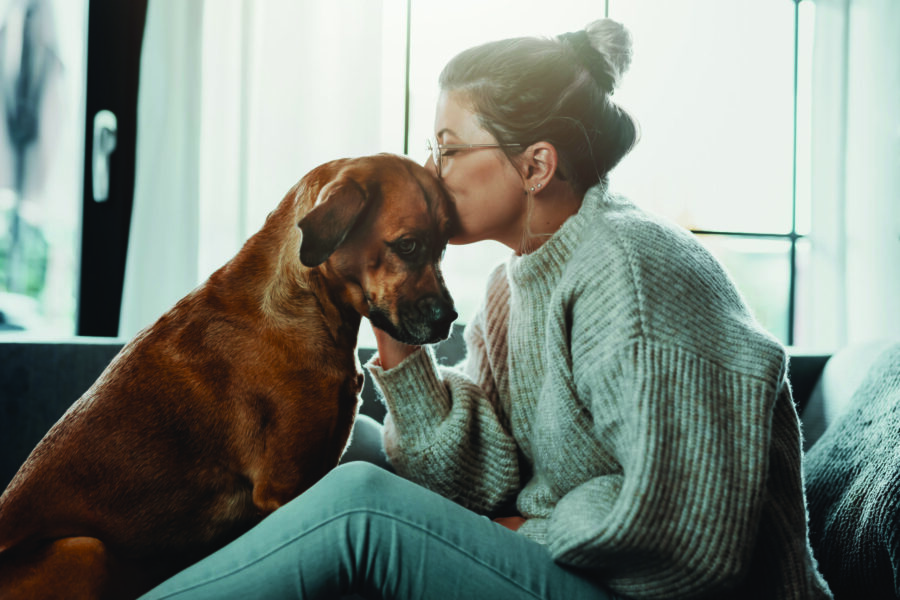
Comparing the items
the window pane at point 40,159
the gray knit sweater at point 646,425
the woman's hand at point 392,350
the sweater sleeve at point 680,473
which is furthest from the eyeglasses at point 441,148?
the window pane at point 40,159

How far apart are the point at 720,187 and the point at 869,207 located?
2.53 feet

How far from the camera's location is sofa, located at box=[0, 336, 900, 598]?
4.19 feet

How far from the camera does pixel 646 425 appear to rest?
3.18ft

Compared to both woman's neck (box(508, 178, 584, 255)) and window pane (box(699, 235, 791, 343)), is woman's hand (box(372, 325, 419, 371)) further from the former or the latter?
window pane (box(699, 235, 791, 343))

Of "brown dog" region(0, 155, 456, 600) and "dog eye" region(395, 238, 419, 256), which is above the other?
"dog eye" region(395, 238, 419, 256)

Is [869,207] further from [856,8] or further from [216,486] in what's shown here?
[216,486]

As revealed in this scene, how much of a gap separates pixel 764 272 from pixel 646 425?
317 cm

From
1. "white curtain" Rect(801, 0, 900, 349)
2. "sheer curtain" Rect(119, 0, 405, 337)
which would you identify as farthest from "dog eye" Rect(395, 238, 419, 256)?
"white curtain" Rect(801, 0, 900, 349)

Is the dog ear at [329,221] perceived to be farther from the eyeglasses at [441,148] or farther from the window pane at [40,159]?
the window pane at [40,159]

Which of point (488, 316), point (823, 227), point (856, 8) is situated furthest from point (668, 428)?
point (856, 8)

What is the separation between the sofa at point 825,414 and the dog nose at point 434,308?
80cm

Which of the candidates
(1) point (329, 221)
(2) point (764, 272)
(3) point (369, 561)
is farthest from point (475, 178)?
(2) point (764, 272)

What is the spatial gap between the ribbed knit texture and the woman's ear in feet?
2.76

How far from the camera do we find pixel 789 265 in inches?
147
